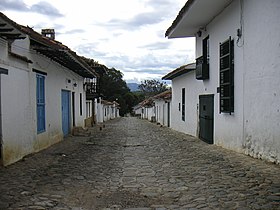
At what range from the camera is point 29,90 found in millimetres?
10633

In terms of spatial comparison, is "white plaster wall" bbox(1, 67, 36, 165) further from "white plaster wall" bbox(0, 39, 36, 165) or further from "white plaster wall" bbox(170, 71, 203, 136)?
"white plaster wall" bbox(170, 71, 203, 136)

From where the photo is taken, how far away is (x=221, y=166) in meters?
8.61

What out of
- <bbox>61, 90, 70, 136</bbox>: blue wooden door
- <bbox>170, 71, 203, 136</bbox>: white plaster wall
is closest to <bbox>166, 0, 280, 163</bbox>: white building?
<bbox>170, 71, 203, 136</bbox>: white plaster wall

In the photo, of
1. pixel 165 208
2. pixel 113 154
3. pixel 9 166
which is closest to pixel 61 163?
pixel 9 166

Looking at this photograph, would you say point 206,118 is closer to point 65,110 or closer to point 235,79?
point 235,79

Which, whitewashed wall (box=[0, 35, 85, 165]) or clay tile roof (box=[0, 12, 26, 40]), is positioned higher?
clay tile roof (box=[0, 12, 26, 40])

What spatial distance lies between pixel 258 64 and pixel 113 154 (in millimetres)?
4916

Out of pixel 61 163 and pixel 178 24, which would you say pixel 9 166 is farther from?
pixel 178 24

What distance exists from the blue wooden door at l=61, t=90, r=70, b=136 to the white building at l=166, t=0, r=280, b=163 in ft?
18.1

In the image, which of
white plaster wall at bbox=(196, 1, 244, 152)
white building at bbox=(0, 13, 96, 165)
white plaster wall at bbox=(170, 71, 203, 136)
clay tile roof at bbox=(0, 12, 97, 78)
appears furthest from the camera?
white plaster wall at bbox=(170, 71, 203, 136)

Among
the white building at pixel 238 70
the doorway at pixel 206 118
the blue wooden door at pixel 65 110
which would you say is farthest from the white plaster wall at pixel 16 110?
the doorway at pixel 206 118

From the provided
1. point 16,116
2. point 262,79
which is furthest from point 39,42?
point 262,79

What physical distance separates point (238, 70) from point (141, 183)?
5087 millimetres

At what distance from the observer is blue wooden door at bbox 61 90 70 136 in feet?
55.1
